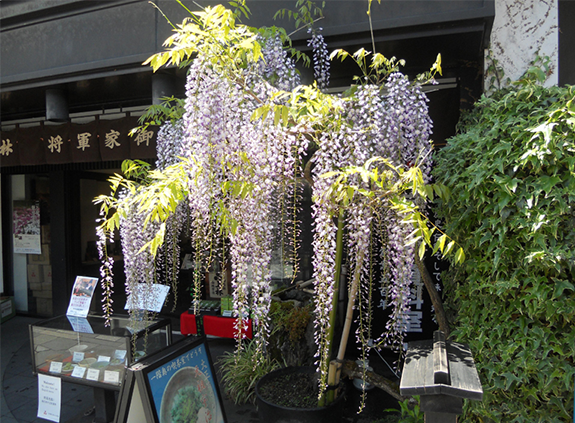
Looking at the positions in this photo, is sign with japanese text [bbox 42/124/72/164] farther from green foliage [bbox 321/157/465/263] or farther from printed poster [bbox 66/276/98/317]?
green foliage [bbox 321/157/465/263]

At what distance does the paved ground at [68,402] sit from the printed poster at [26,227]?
2.19m

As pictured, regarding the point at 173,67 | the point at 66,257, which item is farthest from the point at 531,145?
the point at 66,257

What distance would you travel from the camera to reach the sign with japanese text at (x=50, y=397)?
339cm

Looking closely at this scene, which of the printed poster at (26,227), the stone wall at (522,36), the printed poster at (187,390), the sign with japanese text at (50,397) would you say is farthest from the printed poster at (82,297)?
the stone wall at (522,36)

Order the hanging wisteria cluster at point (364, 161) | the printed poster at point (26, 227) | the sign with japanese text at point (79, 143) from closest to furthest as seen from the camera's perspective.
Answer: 1. the hanging wisteria cluster at point (364, 161)
2. the sign with japanese text at point (79, 143)
3. the printed poster at point (26, 227)

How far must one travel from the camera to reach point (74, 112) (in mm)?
5840

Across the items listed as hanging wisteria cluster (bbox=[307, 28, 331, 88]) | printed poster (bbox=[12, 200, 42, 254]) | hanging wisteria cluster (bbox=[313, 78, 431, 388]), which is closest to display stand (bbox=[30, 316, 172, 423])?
hanging wisteria cluster (bbox=[313, 78, 431, 388])

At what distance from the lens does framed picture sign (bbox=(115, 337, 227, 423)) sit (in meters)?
2.44

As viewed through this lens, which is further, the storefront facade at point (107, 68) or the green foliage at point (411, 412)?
the storefront facade at point (107, 68)

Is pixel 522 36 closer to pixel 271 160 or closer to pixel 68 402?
pixel 271 160

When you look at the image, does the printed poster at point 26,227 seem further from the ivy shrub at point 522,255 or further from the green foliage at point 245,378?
the ivy shrub at point 522,255

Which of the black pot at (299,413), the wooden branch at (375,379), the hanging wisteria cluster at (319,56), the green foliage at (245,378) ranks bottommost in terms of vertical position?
the green foliage at (245,378)

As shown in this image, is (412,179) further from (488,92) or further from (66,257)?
(66,257)

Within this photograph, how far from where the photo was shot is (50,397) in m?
3.43
